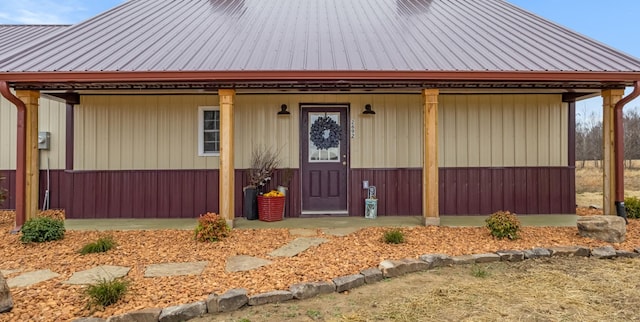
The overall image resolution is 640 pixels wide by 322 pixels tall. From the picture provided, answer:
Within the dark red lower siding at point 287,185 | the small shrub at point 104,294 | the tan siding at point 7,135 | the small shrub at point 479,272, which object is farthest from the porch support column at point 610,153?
the tan siding at point 7,135

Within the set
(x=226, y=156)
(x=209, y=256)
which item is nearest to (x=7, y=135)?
(x=226, y=156)

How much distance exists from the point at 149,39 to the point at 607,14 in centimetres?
1922

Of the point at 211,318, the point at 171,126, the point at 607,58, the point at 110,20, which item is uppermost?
the point at 110,20

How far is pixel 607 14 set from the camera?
16.7 meters

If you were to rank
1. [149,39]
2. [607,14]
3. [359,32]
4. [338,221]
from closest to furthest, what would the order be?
[338,221], [149,39], [359,32], [607,14]

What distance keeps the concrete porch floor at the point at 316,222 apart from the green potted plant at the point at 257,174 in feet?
0.74

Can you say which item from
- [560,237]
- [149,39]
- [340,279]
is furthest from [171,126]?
[560,237]

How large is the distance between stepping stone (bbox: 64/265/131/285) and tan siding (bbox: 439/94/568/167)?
209 inches

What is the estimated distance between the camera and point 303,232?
17.3 ft

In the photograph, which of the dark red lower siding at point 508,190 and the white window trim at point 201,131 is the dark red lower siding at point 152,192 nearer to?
the white window trim at point 201,131

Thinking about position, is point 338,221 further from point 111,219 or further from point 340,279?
point 111,219

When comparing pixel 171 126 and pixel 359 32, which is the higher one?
pixel 359 32

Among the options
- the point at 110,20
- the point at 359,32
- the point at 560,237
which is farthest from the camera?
the point at 110,20

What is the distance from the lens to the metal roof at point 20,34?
7860mm
